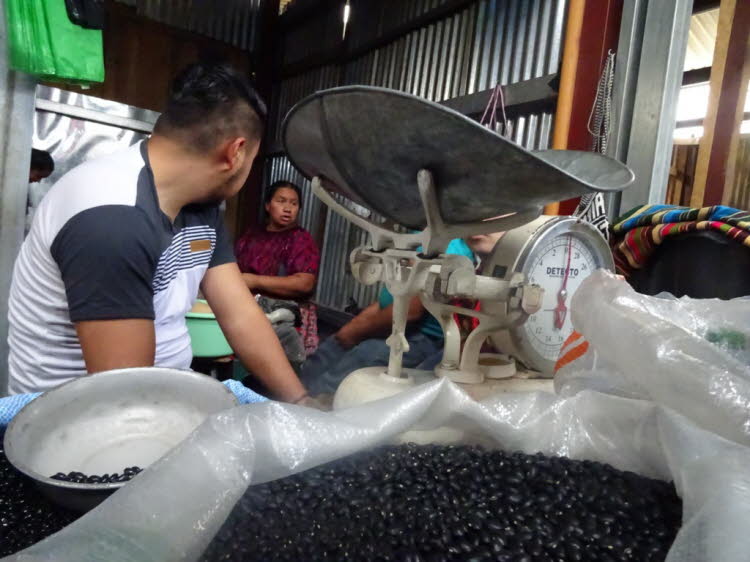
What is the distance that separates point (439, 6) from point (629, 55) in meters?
1.56

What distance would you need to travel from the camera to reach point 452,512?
612 mm

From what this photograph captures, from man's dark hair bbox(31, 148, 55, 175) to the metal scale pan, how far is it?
7.38ft

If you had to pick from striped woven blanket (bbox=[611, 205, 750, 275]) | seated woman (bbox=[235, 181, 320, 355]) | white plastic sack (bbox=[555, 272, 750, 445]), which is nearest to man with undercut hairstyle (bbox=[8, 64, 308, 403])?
white plastic sack (bbox=[555, 272, 750, 445])

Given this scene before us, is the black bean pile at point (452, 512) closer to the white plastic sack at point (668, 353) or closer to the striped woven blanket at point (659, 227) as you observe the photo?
the white plastic sack at point (668, 353)

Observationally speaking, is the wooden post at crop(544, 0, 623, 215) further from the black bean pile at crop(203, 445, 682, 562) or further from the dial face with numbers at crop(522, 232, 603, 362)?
the black bean pile at crop(203, 445, 682, 562)

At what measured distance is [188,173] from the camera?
1.26 metres

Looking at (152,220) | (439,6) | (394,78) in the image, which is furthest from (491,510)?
(394,78)

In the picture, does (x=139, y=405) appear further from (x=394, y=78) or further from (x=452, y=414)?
(x=394, y=78)

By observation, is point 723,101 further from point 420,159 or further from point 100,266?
point 100,266

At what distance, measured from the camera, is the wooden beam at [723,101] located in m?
1.89

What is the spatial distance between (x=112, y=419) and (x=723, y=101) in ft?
7.18

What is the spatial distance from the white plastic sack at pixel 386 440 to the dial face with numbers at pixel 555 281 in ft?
1.19

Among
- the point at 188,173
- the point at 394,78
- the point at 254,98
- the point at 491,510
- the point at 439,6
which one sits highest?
the point at 439,6

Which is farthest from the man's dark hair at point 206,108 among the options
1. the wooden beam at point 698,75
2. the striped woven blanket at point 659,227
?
the wooden beam at point 698,75
